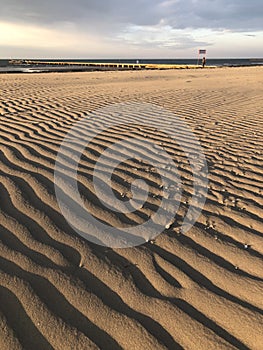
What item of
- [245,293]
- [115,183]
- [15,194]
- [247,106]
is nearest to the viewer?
[245,293]

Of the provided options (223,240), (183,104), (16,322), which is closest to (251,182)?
(223,240)

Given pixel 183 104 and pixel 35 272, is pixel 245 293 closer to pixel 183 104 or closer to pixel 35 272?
pixel 35 272

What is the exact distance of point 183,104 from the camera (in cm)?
765

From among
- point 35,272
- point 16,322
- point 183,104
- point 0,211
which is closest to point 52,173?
point 0,211

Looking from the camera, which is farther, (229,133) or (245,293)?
(229,133)

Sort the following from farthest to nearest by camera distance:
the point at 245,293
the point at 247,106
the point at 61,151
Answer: the point at 247,106 → the point at 61,151 → the point at 245,293

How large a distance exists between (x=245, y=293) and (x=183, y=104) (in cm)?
627

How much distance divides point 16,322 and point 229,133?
14.2 ft

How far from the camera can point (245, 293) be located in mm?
Answer: 1907

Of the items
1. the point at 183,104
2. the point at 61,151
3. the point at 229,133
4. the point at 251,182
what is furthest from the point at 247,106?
the point at 61,151

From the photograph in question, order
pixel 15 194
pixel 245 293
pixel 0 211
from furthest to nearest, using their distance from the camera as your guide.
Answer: pixel 15 194, pixel 0 211, pixel 245 293

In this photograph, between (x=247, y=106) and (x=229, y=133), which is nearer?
(x=229, y=133)

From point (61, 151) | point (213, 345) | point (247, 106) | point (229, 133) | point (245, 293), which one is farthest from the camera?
point (247, 106)

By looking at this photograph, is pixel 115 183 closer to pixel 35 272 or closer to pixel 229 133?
pixel 35 272
